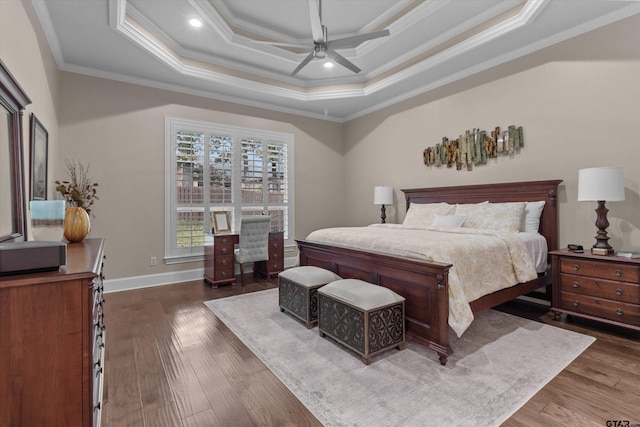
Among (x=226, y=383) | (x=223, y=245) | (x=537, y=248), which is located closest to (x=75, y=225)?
(x=226, y=383)

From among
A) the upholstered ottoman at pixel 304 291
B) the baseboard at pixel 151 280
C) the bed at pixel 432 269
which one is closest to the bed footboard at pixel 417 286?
the bed at pixel 432 269

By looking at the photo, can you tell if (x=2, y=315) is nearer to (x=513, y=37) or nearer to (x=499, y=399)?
(x=499, y=399)

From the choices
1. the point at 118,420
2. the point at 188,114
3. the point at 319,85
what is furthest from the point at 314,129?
the point at 118,420

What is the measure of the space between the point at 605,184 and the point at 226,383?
11.8ft

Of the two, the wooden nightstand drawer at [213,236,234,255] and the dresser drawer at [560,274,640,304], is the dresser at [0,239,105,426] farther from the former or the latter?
the dresser drawer at [560,274,640,304]

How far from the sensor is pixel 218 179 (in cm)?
518

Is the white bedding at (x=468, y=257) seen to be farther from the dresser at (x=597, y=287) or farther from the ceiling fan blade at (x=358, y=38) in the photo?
the ceiling fan blade at (x=358, y=38)

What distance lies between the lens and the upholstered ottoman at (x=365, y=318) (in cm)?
235

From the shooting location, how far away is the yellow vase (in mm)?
2395

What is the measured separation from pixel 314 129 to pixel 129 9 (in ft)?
11.7

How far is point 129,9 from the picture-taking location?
132 inches

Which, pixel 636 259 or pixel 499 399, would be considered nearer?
pixel 499 399

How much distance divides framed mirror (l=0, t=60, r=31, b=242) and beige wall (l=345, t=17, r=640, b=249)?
15.5 ft

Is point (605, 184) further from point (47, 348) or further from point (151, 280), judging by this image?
point (151, 280)
